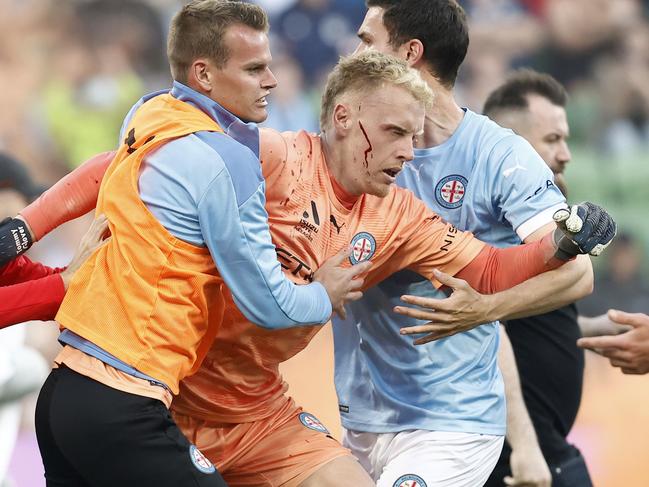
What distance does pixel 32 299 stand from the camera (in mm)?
3295

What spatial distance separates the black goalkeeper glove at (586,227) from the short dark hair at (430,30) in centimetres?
105

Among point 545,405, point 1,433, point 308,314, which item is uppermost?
point 308,314

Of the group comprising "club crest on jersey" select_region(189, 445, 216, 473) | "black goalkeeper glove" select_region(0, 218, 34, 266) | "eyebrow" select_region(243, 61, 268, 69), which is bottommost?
"club crest on jersey" select_region(189, 445, 216, 473)

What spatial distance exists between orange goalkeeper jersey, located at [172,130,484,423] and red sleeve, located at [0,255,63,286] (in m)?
0.60

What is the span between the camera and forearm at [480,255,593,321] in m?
3.69

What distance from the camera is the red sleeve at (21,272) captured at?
11.7 ft

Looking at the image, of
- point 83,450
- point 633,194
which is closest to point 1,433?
point 83,450

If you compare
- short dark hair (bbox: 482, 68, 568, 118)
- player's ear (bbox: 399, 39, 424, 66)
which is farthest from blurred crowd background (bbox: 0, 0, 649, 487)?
player's ear (bbox: 399, 39, 424, 66)

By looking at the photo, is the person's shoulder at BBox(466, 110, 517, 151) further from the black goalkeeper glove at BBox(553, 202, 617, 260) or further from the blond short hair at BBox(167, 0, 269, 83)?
the blond short hair at BBox(167, 0, 269, 83)

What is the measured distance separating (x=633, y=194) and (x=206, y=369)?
728 cm

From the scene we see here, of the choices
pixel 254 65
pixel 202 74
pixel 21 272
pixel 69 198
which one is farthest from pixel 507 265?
pixel 21 272

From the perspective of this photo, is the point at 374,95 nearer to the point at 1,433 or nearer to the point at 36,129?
the point at 1,433

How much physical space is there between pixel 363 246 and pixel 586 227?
0.75 meters

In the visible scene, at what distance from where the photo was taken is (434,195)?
13.1ft
